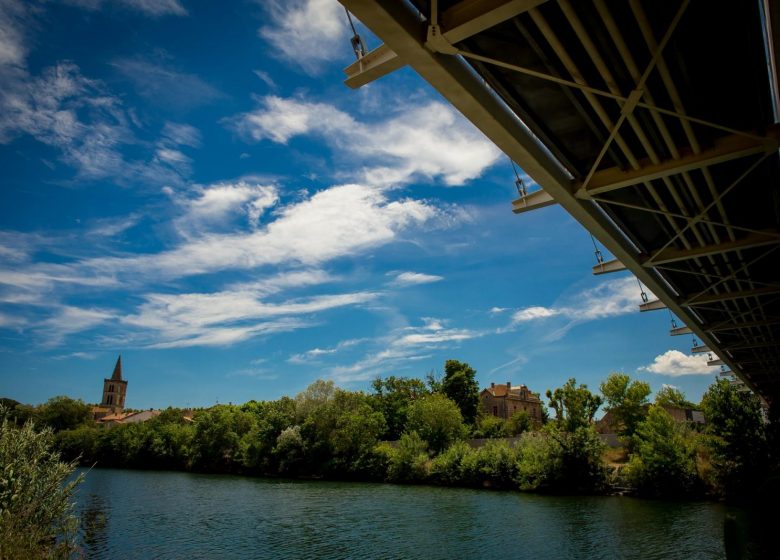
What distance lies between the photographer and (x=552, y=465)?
34.9 metres

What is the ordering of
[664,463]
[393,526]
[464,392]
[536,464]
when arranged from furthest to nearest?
[464,392] < [536,464] < [664,463] < [393,526]

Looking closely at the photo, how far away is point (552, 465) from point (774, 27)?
35379 millimetres

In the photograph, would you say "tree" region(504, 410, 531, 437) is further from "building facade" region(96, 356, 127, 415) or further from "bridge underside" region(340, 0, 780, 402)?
"building facade" region(96, 356, 127, 415)

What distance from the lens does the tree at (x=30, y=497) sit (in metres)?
10.4

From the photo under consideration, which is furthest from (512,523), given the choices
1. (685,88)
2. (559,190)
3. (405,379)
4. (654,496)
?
(405,379)

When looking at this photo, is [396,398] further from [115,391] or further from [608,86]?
[115,391]

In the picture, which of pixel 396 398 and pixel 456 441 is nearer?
pixel 456 441

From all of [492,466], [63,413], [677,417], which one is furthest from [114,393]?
[677,417]

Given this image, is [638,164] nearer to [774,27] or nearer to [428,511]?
[774,27]

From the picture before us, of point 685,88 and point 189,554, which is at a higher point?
point 685,88

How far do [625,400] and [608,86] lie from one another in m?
49.4

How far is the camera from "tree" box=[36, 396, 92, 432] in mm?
80875

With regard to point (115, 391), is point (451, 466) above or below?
below

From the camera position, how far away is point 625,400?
48.7m
